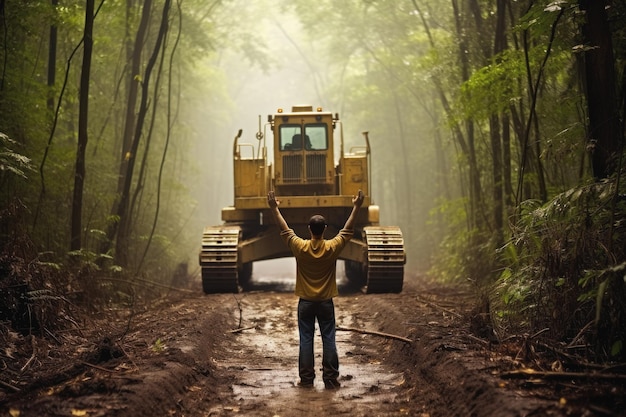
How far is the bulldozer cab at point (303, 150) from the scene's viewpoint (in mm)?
14547

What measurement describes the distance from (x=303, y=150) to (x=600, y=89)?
27.3 ft

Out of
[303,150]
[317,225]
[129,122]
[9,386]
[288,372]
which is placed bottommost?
[288,372]

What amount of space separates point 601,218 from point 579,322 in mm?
1073

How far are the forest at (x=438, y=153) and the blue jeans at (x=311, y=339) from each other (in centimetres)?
167

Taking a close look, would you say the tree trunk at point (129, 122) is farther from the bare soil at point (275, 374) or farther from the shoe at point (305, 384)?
the shoe at point (305, 384)

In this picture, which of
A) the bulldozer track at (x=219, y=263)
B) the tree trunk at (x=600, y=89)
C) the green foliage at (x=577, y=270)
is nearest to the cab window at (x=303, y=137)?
the bulldozer track at (x=219, y=263)

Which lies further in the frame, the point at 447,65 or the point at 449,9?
the point at 449,9

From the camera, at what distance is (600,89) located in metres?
7.04

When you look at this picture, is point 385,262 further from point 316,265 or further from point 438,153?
point 438,153

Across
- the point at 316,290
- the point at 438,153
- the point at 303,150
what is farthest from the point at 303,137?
the point at 438,153

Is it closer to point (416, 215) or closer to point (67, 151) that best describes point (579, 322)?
point (67, 151)

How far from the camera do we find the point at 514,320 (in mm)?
7176

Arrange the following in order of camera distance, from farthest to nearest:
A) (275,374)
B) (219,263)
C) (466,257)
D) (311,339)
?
(466,257), (219,263), (275,374), (311,339)

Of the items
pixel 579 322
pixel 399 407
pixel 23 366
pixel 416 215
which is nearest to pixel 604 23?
pixel 579 322
